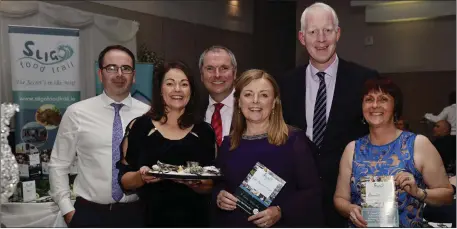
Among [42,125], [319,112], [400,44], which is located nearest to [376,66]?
[400,44]

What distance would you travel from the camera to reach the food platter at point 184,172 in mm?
2580

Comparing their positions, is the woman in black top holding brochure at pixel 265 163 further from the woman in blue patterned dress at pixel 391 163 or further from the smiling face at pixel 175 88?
the smiling face at pixel 175 88

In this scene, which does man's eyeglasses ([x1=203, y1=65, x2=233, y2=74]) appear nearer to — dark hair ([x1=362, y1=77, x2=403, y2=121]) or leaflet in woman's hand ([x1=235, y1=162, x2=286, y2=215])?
leaflet in woman's hand ([x1=235, y1=162, x2=286, y2=215])

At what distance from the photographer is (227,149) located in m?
2.67

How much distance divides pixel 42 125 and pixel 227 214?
1225 mm

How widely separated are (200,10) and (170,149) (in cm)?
88

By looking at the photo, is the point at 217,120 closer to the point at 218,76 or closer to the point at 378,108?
the point at 218,76

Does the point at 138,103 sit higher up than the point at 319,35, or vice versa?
the point at 319,35

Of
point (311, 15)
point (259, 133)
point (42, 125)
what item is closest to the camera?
point (259, 133)

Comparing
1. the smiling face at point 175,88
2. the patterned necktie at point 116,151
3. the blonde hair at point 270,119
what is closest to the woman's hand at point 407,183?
the blonde hair at point 270,119

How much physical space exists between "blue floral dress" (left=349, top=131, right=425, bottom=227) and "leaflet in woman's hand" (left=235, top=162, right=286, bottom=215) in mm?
410

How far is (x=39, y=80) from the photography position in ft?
9.78

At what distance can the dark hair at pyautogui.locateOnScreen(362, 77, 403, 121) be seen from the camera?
8.75ft

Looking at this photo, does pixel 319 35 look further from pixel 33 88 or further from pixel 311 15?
pixel 33 88
